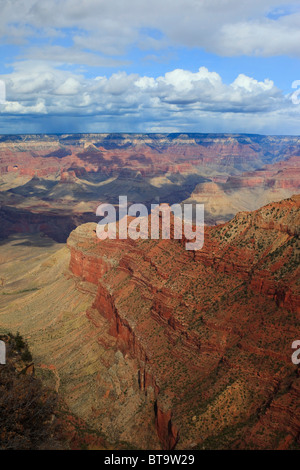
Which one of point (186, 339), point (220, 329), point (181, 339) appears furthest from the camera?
point (181, 339)

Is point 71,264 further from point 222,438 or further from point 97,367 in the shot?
Answer: point 222,438

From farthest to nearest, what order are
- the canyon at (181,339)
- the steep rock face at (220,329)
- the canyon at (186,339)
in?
the canyon at (186,339) → the canyon at (181,339) → the steep rock face at (220,329)

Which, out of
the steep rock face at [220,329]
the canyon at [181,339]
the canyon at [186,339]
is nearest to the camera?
the steep rock face at [220,329]

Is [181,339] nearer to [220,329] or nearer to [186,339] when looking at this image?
[186,339]

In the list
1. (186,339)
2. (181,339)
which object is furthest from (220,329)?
(181,339)

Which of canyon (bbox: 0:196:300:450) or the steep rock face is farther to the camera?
canyon (bbox: 0:196:300:450)

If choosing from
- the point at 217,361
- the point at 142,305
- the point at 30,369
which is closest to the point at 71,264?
the point at 142,305

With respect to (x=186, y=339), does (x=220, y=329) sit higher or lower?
higher

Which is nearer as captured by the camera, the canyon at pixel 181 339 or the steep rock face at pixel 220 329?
the steep rock face at pixel 220 329
